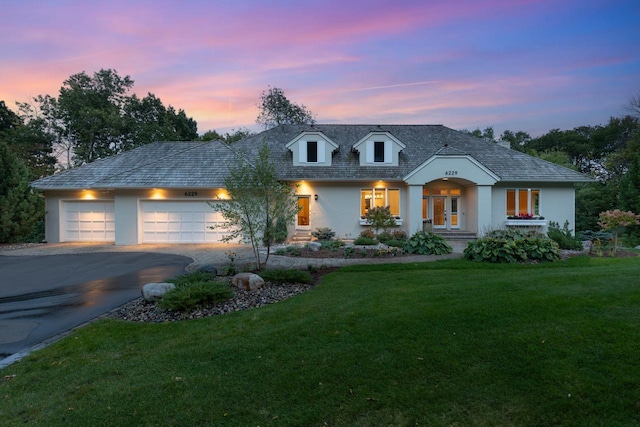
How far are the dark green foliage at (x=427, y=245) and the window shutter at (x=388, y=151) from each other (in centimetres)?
710

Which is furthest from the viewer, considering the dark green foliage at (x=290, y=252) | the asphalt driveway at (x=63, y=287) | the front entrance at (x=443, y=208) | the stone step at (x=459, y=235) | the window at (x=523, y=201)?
the front entrance at (x=443, y=208)

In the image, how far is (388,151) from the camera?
18.8 meters

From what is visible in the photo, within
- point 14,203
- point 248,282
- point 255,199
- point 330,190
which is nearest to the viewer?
point 248,282

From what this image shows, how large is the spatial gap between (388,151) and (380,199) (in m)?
2.88

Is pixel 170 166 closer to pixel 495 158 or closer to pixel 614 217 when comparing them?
pixel 495 158

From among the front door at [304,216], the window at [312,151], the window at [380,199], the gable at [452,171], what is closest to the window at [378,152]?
the window at [380,199]

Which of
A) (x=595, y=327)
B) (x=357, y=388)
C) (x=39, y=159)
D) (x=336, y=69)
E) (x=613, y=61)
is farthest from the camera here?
(x=39, y=159)

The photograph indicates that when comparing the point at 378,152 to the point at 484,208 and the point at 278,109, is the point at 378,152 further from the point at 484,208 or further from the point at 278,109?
the point at 278,109

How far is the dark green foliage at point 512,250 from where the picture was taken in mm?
10352

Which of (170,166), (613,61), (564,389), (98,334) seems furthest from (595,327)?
(170,166)

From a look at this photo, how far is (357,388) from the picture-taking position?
10.7 ft

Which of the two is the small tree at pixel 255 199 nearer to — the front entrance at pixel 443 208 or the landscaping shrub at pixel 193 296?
the landscaping shrub at pixel 193 296

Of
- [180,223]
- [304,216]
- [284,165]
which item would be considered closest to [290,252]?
[304,216]

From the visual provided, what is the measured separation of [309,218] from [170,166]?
8.13 metres
